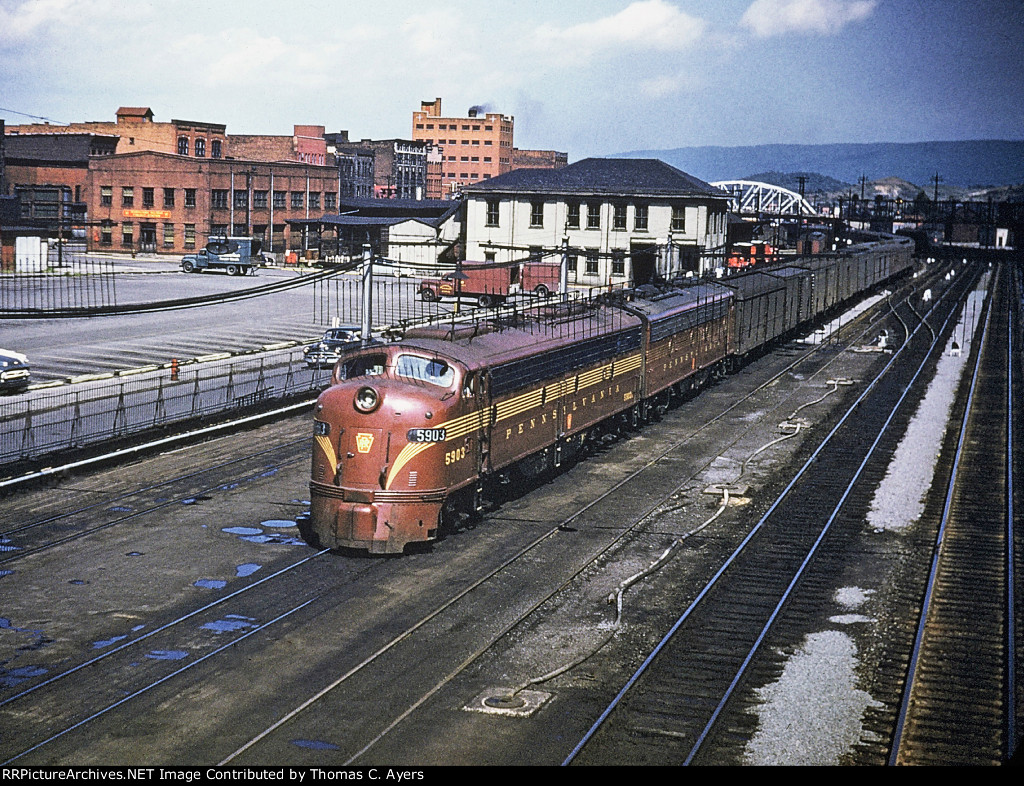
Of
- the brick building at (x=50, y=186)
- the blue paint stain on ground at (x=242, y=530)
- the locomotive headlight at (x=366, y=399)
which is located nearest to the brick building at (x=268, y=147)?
the brick building at (x=50, y=186)

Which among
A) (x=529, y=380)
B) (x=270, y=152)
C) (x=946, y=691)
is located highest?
(x=270, y=152)

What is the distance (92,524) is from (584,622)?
1114 cm

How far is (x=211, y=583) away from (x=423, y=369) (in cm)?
539

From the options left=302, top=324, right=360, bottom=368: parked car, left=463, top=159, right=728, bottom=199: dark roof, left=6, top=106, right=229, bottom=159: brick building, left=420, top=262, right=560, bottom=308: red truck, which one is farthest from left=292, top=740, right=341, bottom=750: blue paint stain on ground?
left=6, top=106, right=229, bottom=159: brick building

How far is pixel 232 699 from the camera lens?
48.7 feet

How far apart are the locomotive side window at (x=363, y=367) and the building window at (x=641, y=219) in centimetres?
5915

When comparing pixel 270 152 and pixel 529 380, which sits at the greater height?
pixel 270 152

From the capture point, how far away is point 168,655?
16.4m

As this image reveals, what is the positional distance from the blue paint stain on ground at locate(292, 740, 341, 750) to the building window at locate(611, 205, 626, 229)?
223 ft

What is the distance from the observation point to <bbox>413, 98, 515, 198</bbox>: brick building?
643 ft

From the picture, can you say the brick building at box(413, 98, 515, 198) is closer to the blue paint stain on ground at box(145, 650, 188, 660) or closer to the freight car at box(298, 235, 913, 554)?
the freight car at box(298, 235, 913, 554)

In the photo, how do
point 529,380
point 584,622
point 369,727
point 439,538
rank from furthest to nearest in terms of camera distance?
point 529,380, point 439,538, point 584,622, point 369,727

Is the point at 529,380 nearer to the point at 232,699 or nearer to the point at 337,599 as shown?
the point at 337,599
